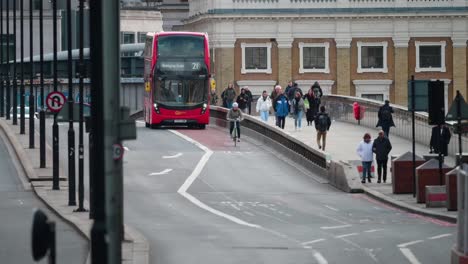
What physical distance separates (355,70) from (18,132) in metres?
45.7

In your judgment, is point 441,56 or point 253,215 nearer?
point 253,215

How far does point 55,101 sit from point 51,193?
8.20 ft

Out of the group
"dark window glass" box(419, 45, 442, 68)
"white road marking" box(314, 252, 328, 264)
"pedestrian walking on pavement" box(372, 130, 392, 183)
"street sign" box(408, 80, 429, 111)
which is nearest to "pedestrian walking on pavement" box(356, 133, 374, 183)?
"pedestrian walking on pavement" box(372, 130, 392, 183)

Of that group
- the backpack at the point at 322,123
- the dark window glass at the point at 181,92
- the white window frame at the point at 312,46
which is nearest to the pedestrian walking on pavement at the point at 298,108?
the dark window glass at the point at 181,92

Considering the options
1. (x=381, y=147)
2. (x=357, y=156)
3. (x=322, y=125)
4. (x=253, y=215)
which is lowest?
(x=253, y=215)

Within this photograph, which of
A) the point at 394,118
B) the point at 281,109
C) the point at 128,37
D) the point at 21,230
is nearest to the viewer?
the point at 21,230

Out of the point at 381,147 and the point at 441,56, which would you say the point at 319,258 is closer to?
the point at 381,147

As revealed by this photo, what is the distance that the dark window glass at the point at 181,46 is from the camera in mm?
65250

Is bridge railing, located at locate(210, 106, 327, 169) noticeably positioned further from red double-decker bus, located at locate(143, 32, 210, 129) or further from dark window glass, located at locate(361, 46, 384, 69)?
dark window glass, located at locate(361, 46, 384, 69)

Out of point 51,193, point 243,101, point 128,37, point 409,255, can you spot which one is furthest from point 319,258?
point 128,37

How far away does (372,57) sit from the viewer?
103625 mm

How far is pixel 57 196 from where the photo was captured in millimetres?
41219

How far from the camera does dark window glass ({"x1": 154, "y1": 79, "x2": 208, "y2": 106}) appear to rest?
6769cm

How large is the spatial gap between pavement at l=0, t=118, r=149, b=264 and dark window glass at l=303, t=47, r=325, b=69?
3919 cm
